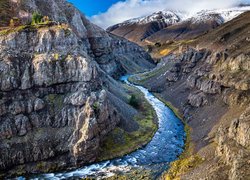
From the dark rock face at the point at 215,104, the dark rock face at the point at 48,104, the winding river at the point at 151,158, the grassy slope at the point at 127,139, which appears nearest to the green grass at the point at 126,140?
the grassy slope at the point at 127,139

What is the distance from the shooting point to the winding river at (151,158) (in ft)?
260

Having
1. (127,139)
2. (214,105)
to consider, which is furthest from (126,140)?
(214,105)

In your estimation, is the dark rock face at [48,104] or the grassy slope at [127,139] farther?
the grassy slope at [127,139]

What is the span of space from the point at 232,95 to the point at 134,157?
4314 centimetres

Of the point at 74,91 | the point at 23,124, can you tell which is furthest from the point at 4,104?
the point at 74,91

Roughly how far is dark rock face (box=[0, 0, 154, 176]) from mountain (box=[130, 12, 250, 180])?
26.7 metres

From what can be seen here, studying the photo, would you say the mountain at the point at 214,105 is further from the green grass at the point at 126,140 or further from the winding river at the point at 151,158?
the green grass at the point at 126,140

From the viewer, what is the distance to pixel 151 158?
3521 inches

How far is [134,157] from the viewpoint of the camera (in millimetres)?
90125

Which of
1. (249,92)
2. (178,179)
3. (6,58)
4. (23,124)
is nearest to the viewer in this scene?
(178,179)

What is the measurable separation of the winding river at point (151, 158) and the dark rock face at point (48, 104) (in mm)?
4047

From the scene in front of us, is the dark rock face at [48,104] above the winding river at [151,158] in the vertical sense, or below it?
above

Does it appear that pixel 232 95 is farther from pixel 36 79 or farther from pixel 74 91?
pixel 36 79

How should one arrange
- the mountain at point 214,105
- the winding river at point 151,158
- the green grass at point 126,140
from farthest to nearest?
the green grass at point 126,140
the winding river at point 151,158
the mountain at point 214,105
